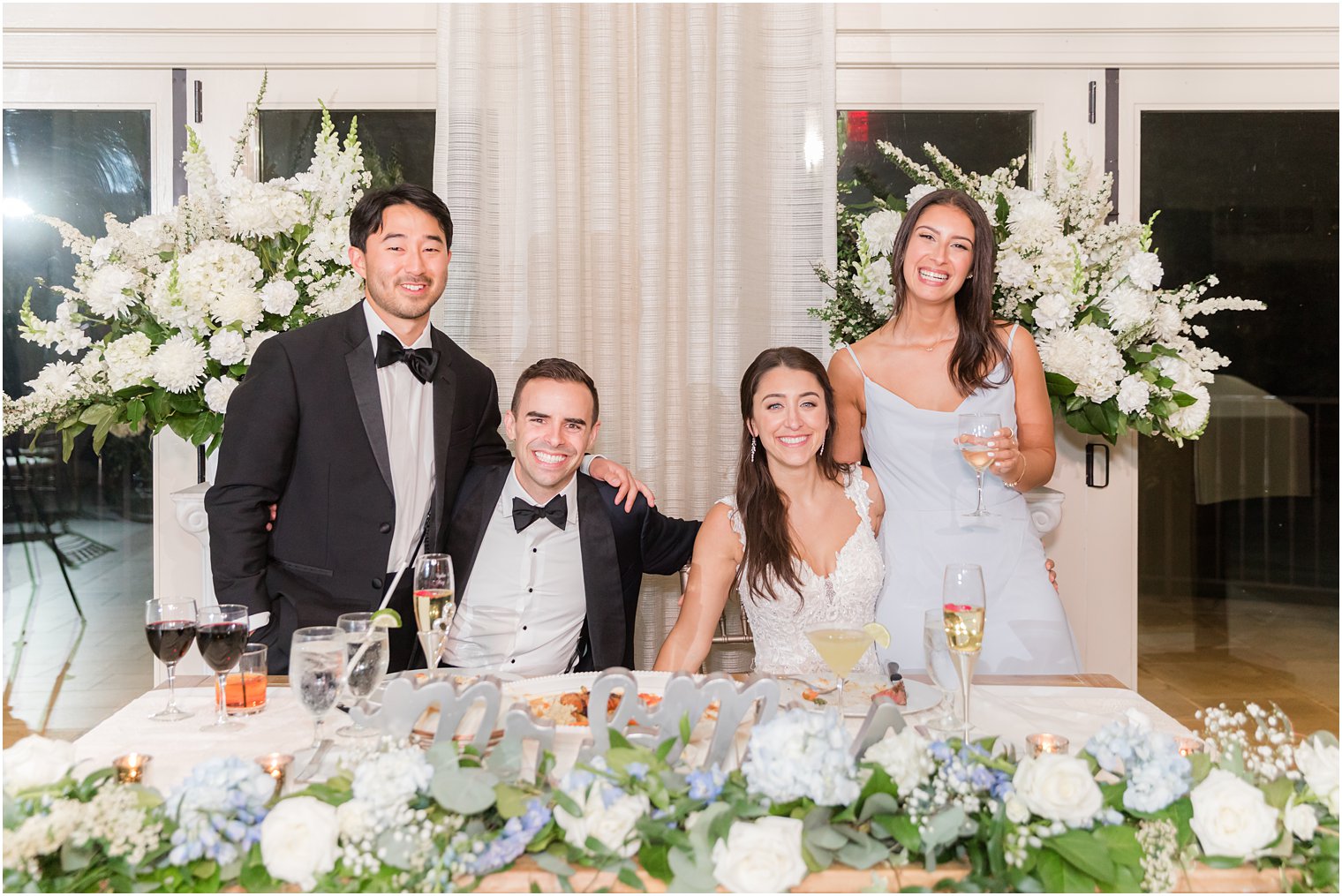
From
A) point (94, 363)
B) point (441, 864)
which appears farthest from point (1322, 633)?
point (94, 363)

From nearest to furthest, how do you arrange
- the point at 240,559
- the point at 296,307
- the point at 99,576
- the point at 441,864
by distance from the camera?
the point at 441,864
the point at 240,559
the point at 296,307
the point at 99,576

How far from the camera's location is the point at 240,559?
8.38 ft

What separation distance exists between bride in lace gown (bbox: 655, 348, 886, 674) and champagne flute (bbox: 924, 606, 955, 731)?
862 mm

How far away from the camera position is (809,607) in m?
2.57

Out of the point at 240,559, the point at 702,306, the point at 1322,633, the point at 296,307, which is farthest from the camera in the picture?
the point at 1322,633

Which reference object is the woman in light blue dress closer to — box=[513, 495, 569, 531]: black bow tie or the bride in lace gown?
the bride in lace gown

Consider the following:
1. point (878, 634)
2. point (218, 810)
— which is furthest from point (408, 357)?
point (218, 810)

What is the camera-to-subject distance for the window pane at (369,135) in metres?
3.78

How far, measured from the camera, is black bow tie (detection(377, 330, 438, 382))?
105 inches

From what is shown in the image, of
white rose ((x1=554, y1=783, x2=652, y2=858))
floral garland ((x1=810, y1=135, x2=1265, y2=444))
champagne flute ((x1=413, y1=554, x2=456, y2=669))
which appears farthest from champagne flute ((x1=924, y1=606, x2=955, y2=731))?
floral garland ((x1=810, y1=135, x2=1265, y2=444))

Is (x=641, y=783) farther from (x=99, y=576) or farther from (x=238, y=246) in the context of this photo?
(x=99, y=576)

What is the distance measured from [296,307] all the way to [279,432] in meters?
0.70

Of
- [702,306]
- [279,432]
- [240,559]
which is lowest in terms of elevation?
[240,559]

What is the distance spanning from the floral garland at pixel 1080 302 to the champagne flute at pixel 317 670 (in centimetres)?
216
